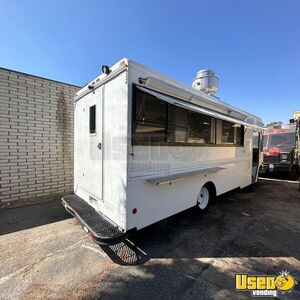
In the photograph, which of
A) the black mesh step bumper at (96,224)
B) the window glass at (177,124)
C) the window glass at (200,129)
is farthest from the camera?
the window glass at (200,129)

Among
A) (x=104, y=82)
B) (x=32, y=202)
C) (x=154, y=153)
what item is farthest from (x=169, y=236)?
(x=32, y=202)

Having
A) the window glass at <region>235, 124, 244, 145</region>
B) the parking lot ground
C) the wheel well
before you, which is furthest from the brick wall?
the window glass at <region>235, 124, 244, 145</region>

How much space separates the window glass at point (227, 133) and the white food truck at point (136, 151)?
2.12 feet

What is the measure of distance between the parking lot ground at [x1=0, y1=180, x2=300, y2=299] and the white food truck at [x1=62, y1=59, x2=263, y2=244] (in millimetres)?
477

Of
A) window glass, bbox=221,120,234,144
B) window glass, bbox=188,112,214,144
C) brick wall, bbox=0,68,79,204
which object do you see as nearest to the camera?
window glass, bbox=188,112,214,144

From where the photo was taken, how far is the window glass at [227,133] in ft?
17.5

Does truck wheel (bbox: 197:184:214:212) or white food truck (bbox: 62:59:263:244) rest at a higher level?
white food truck (bbox: 62:59:263:244)

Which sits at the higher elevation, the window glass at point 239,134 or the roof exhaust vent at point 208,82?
the roof exhaust vent at point 208,82

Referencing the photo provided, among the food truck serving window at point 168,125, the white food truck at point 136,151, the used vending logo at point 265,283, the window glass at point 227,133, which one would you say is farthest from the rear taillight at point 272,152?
the used vending logo at point 265,283

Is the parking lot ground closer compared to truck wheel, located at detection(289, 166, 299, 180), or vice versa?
the parking lot ground

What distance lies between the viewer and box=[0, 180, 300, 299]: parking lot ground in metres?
2.37

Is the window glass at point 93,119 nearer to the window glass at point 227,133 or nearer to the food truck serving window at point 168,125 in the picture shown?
the food truck serving window at point 168,125

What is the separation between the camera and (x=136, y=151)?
2.94m

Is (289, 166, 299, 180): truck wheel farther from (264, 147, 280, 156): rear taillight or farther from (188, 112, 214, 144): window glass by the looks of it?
(188, 112, 214, 144): window glass
